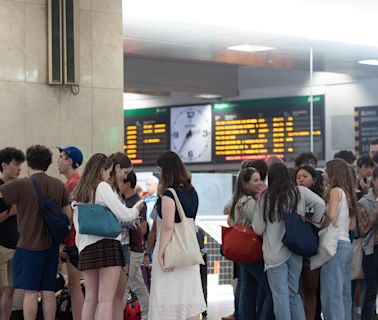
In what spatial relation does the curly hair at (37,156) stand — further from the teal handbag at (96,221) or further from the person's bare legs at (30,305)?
the person's bare legs at (30,305)

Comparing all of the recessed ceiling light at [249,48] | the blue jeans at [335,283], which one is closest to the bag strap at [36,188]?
the blue jeans at [335,283]

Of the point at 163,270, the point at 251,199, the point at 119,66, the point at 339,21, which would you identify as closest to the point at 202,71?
the point at 339,21

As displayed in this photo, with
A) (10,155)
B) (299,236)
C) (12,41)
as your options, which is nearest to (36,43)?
(12,41)

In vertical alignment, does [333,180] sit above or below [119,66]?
below

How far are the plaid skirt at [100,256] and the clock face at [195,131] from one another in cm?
906

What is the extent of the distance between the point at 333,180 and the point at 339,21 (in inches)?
156

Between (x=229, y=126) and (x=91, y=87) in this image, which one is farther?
(x=229, y=126)

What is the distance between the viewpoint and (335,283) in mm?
7234

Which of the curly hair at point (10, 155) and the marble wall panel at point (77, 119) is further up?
the marble wall panel at point (77, 119)

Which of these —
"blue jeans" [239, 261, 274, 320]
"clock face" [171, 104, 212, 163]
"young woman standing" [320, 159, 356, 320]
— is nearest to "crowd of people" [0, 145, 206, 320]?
"blue jeans" [239, 261, 274, 320]

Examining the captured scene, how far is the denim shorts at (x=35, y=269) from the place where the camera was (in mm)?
6934

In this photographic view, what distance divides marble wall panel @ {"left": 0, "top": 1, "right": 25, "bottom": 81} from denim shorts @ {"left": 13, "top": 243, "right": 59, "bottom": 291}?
2013 millimetres

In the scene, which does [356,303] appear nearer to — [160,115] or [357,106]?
[357,106]

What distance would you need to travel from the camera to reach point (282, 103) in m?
14.8
